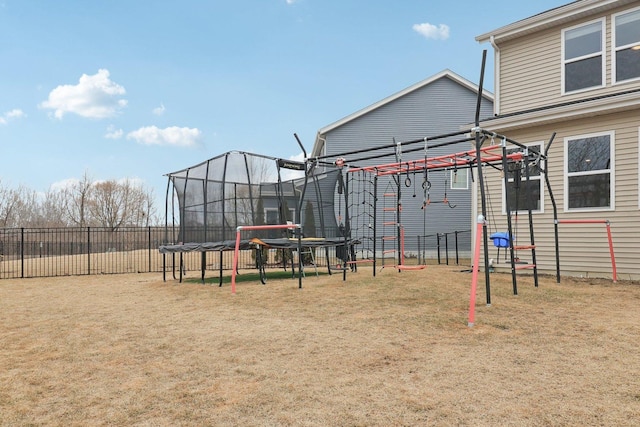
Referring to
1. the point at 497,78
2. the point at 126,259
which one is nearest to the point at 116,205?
the point at 126,259

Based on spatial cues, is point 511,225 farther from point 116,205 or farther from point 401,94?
point 116,205

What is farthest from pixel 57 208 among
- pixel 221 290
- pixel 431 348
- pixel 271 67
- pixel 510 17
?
pixel 431 348

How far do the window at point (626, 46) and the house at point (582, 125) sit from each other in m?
0.02

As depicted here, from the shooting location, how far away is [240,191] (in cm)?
1062

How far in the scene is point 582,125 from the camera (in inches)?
388

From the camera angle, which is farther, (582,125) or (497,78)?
(497,78)

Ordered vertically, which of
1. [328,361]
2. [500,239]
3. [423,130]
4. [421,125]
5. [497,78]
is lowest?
[328,361]

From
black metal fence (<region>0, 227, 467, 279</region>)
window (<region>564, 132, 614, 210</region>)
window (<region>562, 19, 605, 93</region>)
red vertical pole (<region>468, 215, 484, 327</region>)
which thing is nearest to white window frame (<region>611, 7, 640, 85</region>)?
window (<region>562, 19, 605, 93</region>)

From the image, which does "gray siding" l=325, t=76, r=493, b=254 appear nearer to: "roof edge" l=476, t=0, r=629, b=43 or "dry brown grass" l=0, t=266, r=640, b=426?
"roof edge" l=476, t=0, r=629, b=43

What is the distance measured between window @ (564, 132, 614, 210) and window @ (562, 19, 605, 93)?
4.88ft

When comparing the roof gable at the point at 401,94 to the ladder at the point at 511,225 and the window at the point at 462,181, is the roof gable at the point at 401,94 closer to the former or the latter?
the window at the point at 462,181

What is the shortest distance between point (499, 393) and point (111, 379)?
3.04 meters

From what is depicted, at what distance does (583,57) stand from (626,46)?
850mm

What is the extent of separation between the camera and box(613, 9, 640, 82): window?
9.80 m
